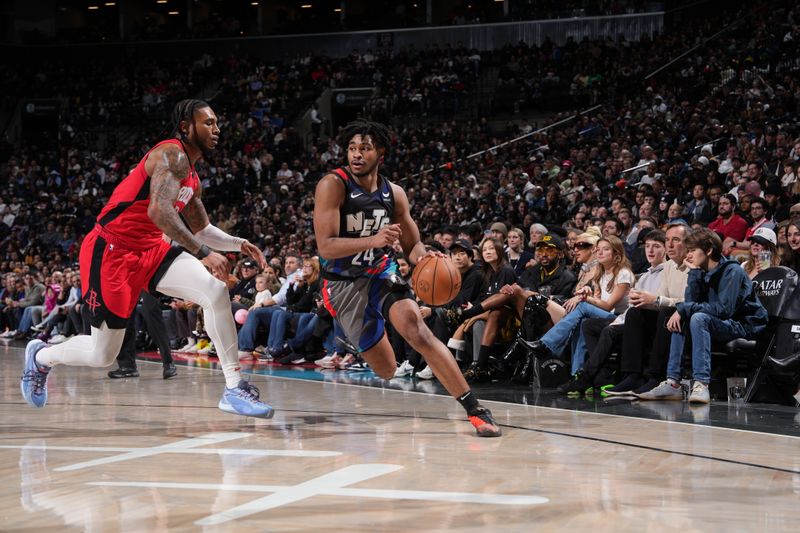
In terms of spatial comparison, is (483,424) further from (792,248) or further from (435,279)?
(792,248)

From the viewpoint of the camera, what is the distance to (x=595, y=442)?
4.66 m

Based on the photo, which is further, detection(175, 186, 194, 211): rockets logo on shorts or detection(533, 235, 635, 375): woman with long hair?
detection(533, 235, 635, 375): woman with long hair

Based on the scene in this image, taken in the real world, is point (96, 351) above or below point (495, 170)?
below

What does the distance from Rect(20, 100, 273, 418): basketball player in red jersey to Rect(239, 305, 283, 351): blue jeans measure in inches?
197

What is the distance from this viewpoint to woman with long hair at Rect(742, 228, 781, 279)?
268 inches

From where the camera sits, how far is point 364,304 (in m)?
5.17

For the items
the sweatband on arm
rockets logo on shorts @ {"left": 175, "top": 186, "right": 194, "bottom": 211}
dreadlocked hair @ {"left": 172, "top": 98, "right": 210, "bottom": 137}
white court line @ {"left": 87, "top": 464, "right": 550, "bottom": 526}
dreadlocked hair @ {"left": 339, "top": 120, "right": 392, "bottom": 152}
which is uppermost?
dreadlocked hair @ {"left": 172, "top": 98, "right": 210, "bottom": 137}

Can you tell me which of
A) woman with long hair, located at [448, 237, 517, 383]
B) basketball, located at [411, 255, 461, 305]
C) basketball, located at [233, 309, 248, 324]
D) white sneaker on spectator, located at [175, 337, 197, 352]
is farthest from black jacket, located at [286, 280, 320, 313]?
basketball, located at [411, 255, 461, 305]

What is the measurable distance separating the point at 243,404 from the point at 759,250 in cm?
406

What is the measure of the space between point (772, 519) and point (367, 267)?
264 centimetres

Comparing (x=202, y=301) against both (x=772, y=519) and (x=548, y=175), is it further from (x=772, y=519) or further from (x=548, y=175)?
(x=548, y=175)

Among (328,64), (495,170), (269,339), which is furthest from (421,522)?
(328,64)

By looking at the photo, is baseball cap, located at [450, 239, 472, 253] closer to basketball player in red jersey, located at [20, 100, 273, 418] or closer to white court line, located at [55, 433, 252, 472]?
basketball player in red jersey, located at [20, 100, 273, 418]

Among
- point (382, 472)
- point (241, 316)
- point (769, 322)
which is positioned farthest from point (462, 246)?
point (382, 472)
